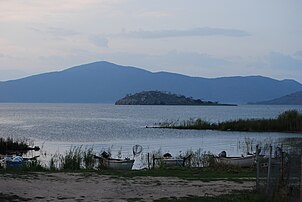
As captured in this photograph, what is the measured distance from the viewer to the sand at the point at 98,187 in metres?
15.9

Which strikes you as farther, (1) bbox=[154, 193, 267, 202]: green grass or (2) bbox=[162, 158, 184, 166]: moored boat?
(2) bbox=[162, 158, 184, 166]: moored boat

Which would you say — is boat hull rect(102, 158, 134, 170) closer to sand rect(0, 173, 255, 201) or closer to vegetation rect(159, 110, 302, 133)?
sand rect(0, 173, 255, 201)

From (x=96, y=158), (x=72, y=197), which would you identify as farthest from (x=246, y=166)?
(x=72, y=197)

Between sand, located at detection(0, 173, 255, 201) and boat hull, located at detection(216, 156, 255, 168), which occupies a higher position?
boat hull, located at detection(216, 156, 255, 168)

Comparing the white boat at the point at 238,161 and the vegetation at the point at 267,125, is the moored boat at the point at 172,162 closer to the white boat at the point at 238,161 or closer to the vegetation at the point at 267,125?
the white boat at the point at 238,161

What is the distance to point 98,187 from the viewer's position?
1814 centimetres

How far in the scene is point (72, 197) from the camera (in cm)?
1580

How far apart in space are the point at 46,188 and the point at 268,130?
189ft

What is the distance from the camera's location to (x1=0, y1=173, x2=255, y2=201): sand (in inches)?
627

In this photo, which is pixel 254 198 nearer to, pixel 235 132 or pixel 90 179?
pixel 90 179

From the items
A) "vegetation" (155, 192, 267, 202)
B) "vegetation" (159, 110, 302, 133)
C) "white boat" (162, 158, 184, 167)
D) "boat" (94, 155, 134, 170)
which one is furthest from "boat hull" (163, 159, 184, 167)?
"vegetation" (159, 110, 302, 133)

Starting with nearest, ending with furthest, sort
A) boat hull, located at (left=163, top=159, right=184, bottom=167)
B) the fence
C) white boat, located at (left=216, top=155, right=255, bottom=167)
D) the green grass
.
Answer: the fence → the green grass → boat hull, located at (left=163, top=159, right=184, bottom=167) → white boat, located at (left=216, top=155, right=255, bottom=167)

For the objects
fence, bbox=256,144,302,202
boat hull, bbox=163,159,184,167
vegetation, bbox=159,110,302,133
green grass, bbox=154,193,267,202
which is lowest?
green grass, bbox=154,193,267,202

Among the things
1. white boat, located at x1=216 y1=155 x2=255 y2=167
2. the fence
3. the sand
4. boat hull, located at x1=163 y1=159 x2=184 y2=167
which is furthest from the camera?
white boat, located at x1=216 y1=155 x2=255 y2=167
